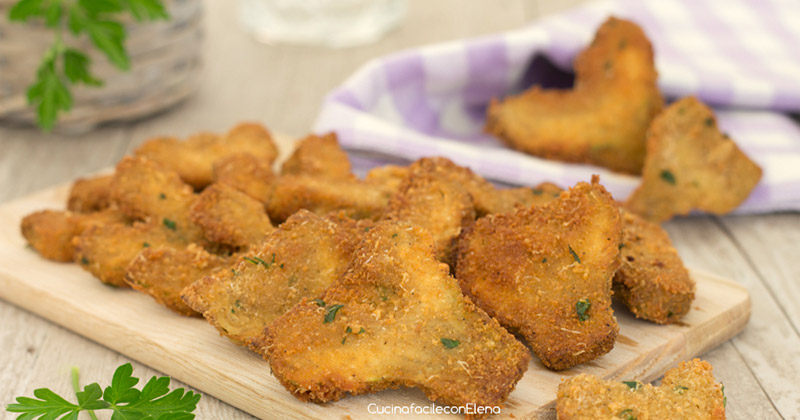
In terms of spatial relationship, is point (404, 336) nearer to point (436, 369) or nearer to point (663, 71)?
point (436, 369)

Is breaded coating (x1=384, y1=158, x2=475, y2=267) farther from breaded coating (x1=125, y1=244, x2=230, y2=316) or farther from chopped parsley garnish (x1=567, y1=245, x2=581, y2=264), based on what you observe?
breaded coating (x1=125, y1=244, x2=230, y2=316)

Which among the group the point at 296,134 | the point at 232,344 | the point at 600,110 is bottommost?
the point at 296,134

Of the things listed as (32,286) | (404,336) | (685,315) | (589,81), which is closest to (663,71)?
(589,81)

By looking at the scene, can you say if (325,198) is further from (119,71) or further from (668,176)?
(119,71)

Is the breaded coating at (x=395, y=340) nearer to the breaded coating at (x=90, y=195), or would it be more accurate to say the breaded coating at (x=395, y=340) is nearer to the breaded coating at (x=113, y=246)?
the breaded coating at (x=113, y=246)

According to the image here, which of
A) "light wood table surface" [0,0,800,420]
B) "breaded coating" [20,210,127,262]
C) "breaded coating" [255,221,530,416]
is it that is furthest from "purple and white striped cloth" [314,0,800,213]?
"breaded coating" [255,221,530,416]

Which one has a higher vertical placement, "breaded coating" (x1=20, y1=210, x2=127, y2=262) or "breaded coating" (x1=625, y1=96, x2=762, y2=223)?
"breaded coating" (x1=625, y1=96, x2=762, y2=223)

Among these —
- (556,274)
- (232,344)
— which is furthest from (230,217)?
(556,274)
